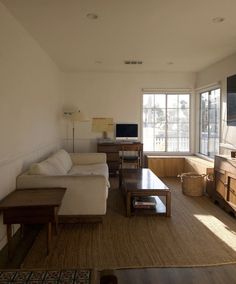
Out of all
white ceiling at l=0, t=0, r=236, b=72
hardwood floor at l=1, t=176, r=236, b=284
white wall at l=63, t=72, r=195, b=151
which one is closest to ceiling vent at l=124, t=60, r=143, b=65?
white ceiling at l=0, t=0, r=236, b=72

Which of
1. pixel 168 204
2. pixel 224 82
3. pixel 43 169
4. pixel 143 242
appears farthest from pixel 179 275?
pixel 224 82

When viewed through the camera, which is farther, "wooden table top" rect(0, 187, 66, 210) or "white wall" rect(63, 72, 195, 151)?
"white wall" rect(63, 72, 195, 151)

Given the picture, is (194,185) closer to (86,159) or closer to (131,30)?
(86,159)

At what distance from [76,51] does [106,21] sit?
1.55 metres

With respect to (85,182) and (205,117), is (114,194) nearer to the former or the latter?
(85,182)

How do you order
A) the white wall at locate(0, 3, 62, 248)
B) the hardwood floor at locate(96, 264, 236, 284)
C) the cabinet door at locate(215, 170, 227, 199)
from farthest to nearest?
the cabinet door at locate(215, 170, 227, 199)
the white wall at locate(0, 3, 62, 248)
the hardwood floor at locate(96, 264, 236, 284)

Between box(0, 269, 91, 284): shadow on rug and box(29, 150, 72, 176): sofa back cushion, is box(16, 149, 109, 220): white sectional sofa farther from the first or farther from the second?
box(0, 269, 91, 284): shadow on rug

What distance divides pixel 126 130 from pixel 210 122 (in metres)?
1.97

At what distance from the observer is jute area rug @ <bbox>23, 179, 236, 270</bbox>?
262 cm

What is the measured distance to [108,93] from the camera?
6.73 meters

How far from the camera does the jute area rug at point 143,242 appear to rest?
2.62m

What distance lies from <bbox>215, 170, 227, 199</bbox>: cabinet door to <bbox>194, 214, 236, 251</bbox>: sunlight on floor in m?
0.48

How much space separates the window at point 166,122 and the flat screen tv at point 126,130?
361 mm

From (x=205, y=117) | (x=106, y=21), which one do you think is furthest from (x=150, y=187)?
(x=205, y=117)
